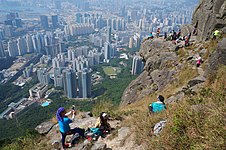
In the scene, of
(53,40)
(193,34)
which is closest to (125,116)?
(193,34)

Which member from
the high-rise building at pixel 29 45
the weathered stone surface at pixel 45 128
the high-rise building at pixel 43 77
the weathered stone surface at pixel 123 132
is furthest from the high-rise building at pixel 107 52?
the weathered stone surface at pixel 123 132

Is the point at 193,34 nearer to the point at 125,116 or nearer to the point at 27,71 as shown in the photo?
the point at 125,116

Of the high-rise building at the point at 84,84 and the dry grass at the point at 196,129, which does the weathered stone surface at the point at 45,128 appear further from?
the high-rise building at the point at 84,84

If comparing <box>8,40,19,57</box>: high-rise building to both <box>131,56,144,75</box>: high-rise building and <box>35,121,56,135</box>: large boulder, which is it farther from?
<box>35,121,56,135</box>: large boulder

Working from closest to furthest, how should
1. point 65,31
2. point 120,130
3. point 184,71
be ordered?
point 120,130 < point 184,71 < point 65,31

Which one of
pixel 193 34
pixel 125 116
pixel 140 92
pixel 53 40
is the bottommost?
pixel 53 40

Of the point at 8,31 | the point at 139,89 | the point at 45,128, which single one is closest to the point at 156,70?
the point at 139,89

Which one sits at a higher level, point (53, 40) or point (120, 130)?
point (120, 130)
